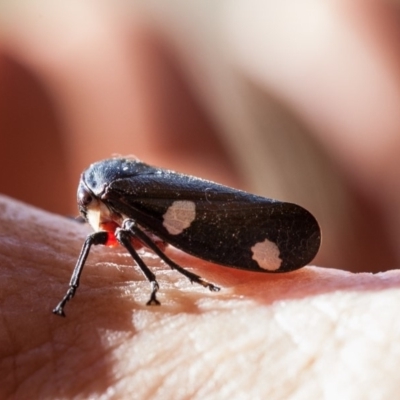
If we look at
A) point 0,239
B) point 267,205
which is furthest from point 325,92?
point 0,239

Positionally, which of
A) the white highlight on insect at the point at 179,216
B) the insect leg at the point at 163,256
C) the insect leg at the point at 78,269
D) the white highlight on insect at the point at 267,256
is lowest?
the insect leg at the point at 78,269

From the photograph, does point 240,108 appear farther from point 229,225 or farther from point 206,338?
point 206,338

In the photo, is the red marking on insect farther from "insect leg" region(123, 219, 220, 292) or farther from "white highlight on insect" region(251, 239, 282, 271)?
"white highlight on insect" region(251, 239, 282, 271)

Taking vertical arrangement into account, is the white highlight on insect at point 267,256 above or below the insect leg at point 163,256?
above

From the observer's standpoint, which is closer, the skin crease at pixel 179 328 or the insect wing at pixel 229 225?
the skin crease at pixel 179 328

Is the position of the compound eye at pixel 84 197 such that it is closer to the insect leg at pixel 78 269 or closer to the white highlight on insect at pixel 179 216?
the insect leg at pixel 78 269

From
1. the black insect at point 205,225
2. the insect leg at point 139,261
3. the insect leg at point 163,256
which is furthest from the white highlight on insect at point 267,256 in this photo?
the insect leg at point 139,261

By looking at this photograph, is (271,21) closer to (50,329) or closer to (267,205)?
(267,205)

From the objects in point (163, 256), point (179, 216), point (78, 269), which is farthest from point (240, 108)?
point (78, 269)
